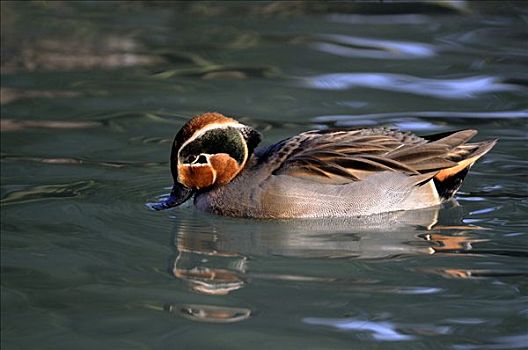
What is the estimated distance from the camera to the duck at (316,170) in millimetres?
7957

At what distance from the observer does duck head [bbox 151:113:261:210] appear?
316 inches

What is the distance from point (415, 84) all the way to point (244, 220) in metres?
3.45

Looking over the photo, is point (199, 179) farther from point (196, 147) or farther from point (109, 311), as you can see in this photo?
point (109, 311)

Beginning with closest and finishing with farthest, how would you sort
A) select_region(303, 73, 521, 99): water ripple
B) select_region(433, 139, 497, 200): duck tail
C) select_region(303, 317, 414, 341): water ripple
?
select_region(303, 317, 414, 341): water ripple → select_region(433, 139, 497, 200): duck tail → select_region(303, 73, 521, 99): water ripple

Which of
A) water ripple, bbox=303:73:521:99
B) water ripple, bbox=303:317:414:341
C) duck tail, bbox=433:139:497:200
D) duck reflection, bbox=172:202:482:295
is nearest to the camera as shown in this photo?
water ripple, bbox=303:317:414:341

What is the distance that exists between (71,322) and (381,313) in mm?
1590

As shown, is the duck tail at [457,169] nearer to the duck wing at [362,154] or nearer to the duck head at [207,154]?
the duck wing at [362,154]

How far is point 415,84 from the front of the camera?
1103 centimetres

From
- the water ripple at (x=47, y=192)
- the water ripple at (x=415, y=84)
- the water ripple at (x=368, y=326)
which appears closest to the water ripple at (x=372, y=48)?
the water ripple at (x=415, y=84)

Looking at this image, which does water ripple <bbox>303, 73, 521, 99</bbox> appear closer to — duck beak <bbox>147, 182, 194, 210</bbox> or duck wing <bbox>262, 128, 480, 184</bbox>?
duck wing <bbox>262, 128, 480, 184</bbox>

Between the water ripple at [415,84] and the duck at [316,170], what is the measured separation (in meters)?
2.54

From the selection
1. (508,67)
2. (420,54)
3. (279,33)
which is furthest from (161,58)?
(508,67)

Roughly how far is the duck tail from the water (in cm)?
15

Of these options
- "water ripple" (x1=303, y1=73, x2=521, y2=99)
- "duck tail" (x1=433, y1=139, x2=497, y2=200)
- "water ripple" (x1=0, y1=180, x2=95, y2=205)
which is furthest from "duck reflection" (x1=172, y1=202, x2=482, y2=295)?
"water ripple" (x1=303, y1=73, x2=521, y2=99)
